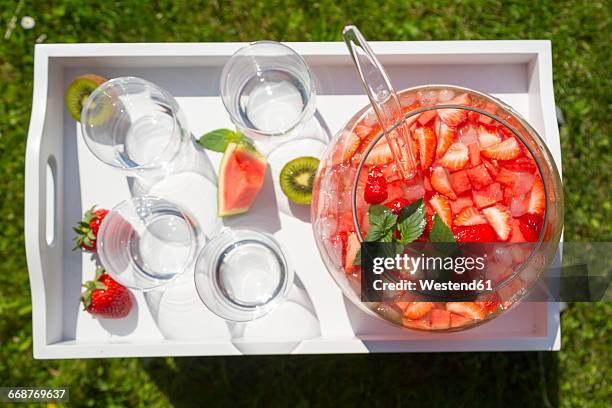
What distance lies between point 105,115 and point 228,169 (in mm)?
367

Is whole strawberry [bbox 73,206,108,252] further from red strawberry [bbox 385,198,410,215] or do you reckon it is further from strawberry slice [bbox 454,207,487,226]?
strawberry slice [bbox 454,207,487,226]

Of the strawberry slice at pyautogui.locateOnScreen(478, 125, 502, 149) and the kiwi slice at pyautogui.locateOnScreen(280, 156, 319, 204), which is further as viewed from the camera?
the kiwi slice at pyautogui.locateOnScreen(280, 156, 319, 204)

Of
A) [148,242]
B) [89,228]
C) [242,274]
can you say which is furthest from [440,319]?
[89,228]

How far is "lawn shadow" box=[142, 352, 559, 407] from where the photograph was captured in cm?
224

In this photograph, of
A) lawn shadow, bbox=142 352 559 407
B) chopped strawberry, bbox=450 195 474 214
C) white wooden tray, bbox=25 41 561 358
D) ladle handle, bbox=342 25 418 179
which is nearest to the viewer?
ladle handle, bbox=342 25 418 179

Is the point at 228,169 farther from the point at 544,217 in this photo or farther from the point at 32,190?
the point at 544,217

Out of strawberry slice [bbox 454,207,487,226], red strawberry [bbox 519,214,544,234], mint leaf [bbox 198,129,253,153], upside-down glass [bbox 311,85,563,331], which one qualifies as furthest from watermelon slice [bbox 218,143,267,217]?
red strawberry [bbox 519,214,544,234]

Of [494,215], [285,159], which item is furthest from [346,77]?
[494,215]

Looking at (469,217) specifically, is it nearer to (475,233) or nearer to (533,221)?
(475,233)

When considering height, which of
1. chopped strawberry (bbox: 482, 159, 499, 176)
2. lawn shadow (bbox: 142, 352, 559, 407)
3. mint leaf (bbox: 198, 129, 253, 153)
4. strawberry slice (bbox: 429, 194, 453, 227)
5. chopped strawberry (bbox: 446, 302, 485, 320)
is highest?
mint leaf (bbox: 198, 129, 253, 153)

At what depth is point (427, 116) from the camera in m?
1.25

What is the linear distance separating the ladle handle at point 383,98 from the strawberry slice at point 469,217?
0.14m

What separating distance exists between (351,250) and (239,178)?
415 millimetres

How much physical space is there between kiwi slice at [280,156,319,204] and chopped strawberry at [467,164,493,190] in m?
0.46
